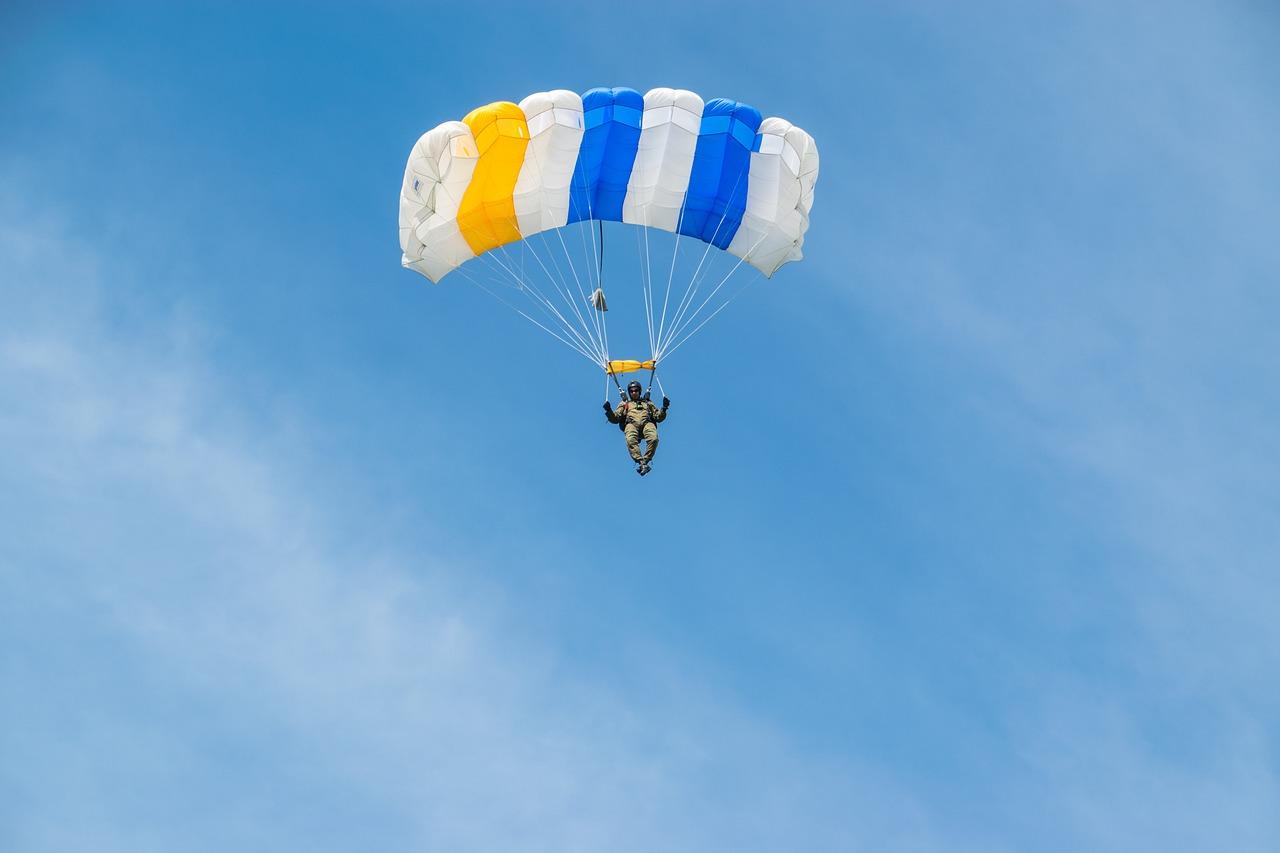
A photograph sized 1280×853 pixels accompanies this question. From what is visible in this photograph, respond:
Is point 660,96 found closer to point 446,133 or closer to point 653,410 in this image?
point 446,133

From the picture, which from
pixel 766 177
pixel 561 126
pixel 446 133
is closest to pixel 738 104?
pixel 766 177

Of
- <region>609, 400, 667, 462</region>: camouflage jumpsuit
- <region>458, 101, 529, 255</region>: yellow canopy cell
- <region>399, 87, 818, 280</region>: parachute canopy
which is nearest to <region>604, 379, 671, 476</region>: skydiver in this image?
<region>609, 400, 667, 462</region>: camouflage jumpsuit

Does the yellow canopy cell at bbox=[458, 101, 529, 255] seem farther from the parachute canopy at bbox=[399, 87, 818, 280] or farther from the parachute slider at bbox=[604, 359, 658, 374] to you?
the parachute slider at bbox=[604, 359, 658, 374]

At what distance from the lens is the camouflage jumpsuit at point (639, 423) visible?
2581 centimetres

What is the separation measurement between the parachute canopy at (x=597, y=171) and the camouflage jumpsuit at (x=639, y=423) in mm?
2142

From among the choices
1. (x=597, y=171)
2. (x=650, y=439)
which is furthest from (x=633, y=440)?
(x=597, y=171)

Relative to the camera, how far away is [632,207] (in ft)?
90.3

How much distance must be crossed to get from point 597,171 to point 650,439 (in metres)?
4.76

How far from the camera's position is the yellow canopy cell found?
1054 inches

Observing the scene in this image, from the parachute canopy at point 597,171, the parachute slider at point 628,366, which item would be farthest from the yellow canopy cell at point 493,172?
the parachute slider at point 628,366

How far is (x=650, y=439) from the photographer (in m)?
25.8

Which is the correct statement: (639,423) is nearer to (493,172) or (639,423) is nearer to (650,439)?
(650,439)

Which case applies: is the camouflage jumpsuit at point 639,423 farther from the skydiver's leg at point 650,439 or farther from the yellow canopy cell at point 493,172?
the yellow canopy cell at point 493,172

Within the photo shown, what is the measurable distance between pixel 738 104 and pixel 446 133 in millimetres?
4868
